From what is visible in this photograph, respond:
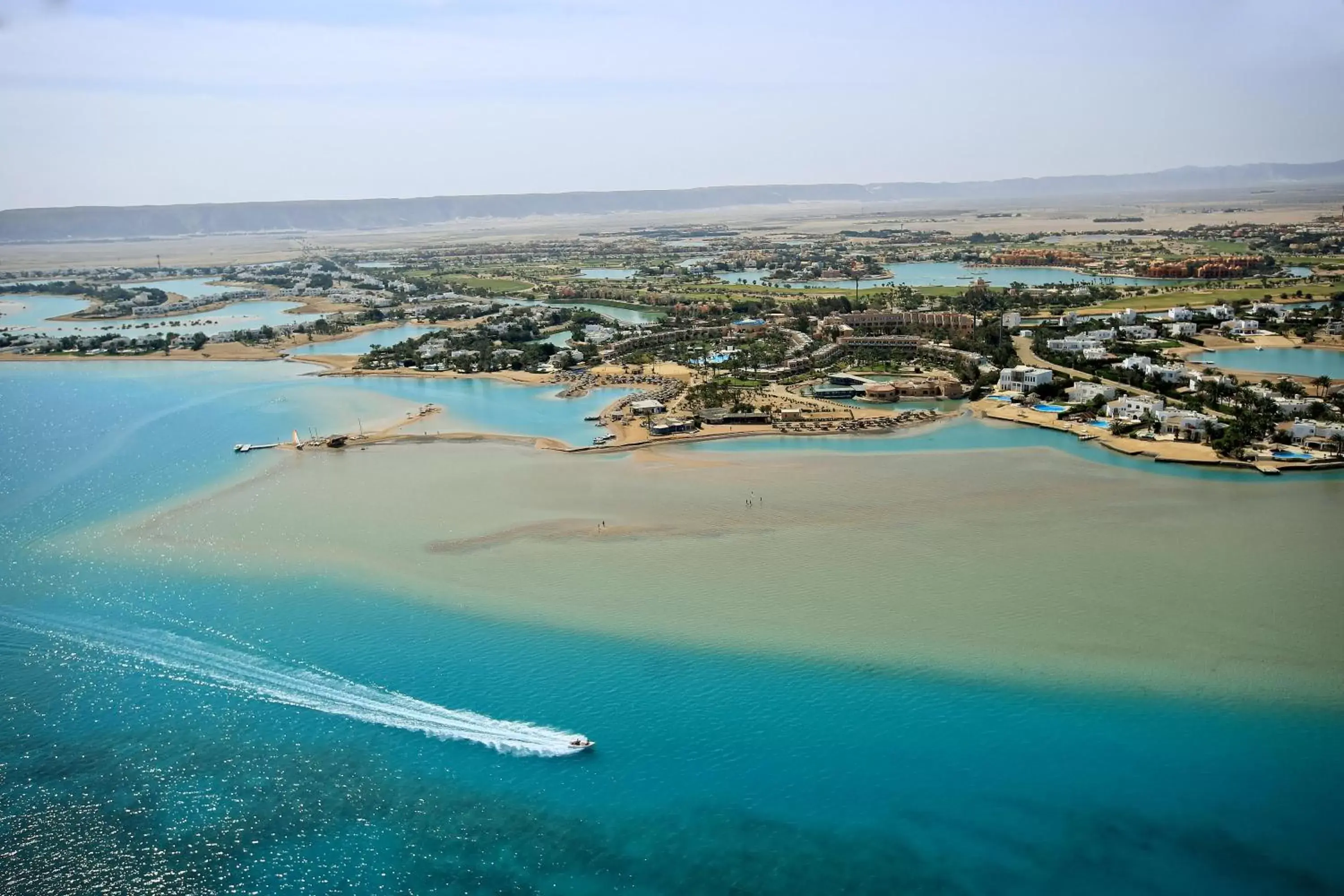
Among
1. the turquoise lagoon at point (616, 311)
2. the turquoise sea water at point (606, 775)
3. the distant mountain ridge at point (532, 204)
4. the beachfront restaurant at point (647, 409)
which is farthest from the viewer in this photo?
the distant mountain ridge at point (532, 204)

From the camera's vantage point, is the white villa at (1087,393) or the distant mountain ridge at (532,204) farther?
the distant mountain ridge at (532,204)

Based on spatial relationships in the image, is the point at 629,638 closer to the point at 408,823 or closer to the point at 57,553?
the point at 408,823

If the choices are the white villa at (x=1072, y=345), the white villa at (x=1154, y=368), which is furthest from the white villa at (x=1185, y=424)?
the white villa at (x=1072, y=345)

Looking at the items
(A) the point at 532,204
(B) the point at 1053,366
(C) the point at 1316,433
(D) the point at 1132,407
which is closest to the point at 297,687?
→ (D) the point at 1132,407

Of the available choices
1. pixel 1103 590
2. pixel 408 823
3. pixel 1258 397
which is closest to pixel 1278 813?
pixel 1103 590

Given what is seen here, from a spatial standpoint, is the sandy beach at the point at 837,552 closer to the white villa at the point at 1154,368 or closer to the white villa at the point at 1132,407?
the white villa at the point at 1132,407

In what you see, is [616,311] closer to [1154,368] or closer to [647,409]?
[647,409]

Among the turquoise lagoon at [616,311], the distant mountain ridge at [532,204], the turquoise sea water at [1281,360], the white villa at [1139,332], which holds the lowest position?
the turquoise sea water at [1281,360]

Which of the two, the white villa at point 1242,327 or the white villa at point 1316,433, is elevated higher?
the white villa at point 1242,327
